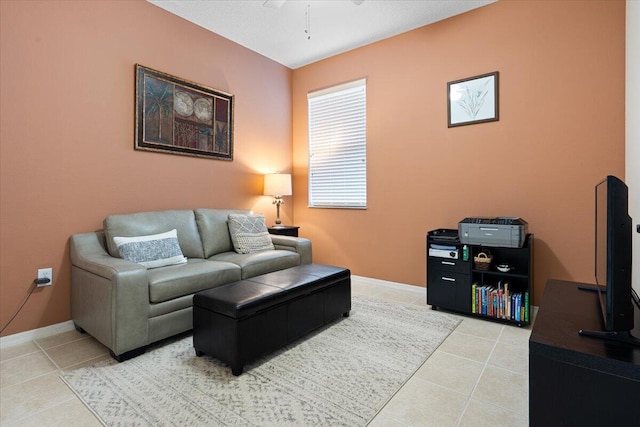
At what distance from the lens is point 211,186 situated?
373 centimetres

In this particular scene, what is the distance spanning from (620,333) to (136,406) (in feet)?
6.99

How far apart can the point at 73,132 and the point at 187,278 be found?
62.0 inches

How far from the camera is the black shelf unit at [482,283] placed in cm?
268

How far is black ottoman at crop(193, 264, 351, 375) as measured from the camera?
1936 millimetres

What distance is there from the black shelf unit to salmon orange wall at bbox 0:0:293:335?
2601mm

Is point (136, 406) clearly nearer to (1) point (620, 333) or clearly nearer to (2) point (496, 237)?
(1) point (620, 333)

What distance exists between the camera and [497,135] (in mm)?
3105

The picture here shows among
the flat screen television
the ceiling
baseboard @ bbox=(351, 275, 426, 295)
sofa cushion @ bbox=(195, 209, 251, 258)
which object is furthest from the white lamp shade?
the flat screen television

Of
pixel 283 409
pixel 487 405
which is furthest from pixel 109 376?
pixel 487 405

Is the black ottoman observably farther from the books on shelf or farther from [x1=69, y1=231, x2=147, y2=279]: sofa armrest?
the books on shelf

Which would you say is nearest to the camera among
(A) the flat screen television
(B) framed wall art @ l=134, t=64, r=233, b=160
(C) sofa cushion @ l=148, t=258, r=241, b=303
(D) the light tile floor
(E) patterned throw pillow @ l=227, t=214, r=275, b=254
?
(A) the flat screen television

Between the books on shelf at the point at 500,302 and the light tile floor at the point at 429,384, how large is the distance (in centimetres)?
12

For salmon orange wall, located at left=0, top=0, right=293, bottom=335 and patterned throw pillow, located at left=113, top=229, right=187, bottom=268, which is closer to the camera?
salmon orange wall, located at left=0, top=0, right=293, bottom=335

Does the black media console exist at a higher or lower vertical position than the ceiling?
lower
